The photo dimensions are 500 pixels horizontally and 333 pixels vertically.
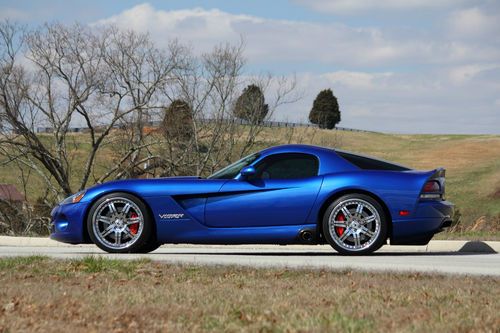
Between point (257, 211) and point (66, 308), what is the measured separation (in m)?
4.86

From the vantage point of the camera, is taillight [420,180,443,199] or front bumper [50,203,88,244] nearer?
taillight [420,180,443,199]

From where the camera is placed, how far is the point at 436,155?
89.6 metres

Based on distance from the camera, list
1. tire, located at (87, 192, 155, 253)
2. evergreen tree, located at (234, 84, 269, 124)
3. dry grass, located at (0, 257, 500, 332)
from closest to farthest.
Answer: dry grass, located at (0, 257, 500, 332) → tire, located at (87, 192, 155, 253) → evergreen tree, located at (234, 84, 269, 124)

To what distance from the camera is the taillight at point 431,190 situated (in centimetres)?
1041

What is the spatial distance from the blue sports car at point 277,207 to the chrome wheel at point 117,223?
13mm

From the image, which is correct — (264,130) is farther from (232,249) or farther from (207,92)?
(232,249)

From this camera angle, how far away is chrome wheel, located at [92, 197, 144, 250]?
10.6 metres

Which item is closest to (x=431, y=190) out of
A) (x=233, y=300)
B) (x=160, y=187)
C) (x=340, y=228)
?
(x=340, y=228)

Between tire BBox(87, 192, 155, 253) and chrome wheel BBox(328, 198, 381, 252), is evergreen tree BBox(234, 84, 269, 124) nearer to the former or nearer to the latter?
tire BBox(87, 192, 155, 253)

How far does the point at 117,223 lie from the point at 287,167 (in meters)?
2.27

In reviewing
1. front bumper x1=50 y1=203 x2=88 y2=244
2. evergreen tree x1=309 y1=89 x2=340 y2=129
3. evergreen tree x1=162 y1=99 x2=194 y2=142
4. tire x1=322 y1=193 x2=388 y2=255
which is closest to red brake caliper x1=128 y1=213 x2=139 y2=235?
front bumper x1=50 y1=203 x2=88 y2=244

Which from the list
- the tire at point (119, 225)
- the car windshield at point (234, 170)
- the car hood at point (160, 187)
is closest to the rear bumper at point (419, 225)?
the car windshield at point (234, 170)

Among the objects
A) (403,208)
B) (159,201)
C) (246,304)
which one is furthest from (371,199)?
(246,304)

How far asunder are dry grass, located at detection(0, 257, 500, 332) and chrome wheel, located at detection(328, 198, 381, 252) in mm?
2213
